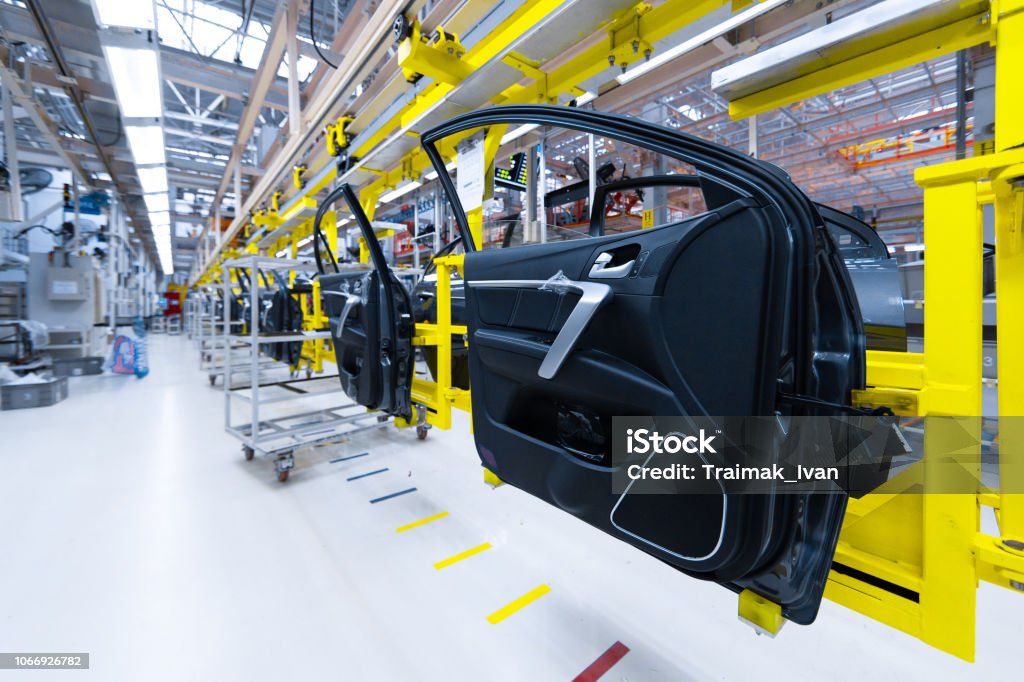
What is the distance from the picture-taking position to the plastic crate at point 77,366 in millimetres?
6477

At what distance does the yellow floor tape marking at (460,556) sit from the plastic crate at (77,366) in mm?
8074

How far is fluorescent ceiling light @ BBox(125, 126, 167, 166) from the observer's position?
4.10m

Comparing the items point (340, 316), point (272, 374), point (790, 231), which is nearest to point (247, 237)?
point (272, 374)

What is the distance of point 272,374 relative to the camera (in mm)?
7391

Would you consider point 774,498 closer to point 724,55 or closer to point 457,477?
point 724,55

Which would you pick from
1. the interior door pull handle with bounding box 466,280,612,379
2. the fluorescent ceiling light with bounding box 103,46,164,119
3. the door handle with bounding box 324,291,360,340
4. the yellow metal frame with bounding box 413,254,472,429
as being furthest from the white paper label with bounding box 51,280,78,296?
the interior door pull handle with bounding box 466,280,612,379

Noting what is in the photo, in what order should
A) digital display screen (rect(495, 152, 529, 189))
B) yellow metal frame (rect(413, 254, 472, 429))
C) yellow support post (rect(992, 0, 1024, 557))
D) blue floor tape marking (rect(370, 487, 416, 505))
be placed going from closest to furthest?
1. yellow support post (rect(992, 0, 1024, 557))
2. yellow metal frame (rect(413, 254, 472, 429))
3. blue floor tape marking (rect(370, 487, 416, 505))
4. digital display screen (rect(495, 152, 529, 189))

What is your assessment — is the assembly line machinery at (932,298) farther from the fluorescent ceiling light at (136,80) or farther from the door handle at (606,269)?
the fluorescent ceiling light at (136,80)

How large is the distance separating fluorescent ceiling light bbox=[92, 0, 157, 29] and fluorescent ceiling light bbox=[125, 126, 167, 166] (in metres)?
1.63

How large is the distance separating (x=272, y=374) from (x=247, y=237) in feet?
8.14

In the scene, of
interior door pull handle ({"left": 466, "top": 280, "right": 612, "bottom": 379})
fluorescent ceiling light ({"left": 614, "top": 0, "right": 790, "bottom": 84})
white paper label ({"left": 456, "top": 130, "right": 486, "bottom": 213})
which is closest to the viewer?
interior door pull handle ({"left": 466, "top": 280, "right": 612, "bottom": 379})

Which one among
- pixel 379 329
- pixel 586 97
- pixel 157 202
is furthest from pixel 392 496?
pixel 157 202

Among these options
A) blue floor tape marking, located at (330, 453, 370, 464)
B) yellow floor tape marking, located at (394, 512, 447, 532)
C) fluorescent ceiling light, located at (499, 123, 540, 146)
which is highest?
fluorescent ceiling light, located at (499, 123, 540, 146)

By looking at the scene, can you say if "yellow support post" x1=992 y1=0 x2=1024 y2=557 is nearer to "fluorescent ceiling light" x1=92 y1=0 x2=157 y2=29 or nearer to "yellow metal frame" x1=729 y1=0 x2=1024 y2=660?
"yellow metal frame" x1=729 y1=0 x2=1024 y2=660
